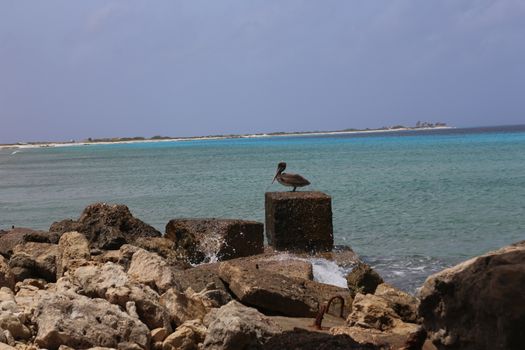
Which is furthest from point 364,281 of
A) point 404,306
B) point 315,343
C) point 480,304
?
point 480,304

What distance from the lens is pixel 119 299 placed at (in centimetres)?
539

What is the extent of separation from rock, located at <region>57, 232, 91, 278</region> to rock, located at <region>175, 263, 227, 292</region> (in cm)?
99

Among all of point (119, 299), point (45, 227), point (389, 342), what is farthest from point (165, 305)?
point (45, 227)

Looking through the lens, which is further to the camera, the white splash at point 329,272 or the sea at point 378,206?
the sea at point 378,206

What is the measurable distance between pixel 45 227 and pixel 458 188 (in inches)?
531

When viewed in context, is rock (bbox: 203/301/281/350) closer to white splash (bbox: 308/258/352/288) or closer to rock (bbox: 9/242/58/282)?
rock (bbox: 9/242/58/282)

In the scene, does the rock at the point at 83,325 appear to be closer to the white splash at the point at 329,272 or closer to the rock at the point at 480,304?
the rock at the point at 480,304

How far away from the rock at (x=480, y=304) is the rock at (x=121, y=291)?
2.32 meters

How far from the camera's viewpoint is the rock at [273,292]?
248 inches

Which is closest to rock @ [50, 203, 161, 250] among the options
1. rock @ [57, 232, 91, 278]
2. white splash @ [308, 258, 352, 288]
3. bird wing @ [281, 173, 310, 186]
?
rock @ [57, 232, 91, 278]

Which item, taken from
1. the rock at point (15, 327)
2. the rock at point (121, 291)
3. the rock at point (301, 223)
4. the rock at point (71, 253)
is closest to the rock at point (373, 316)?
the rock at point (121, 291)

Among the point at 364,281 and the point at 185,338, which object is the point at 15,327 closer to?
the point at 185,338

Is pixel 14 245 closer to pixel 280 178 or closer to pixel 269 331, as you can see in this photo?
pixel 280 178

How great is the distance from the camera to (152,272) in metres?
6.38
